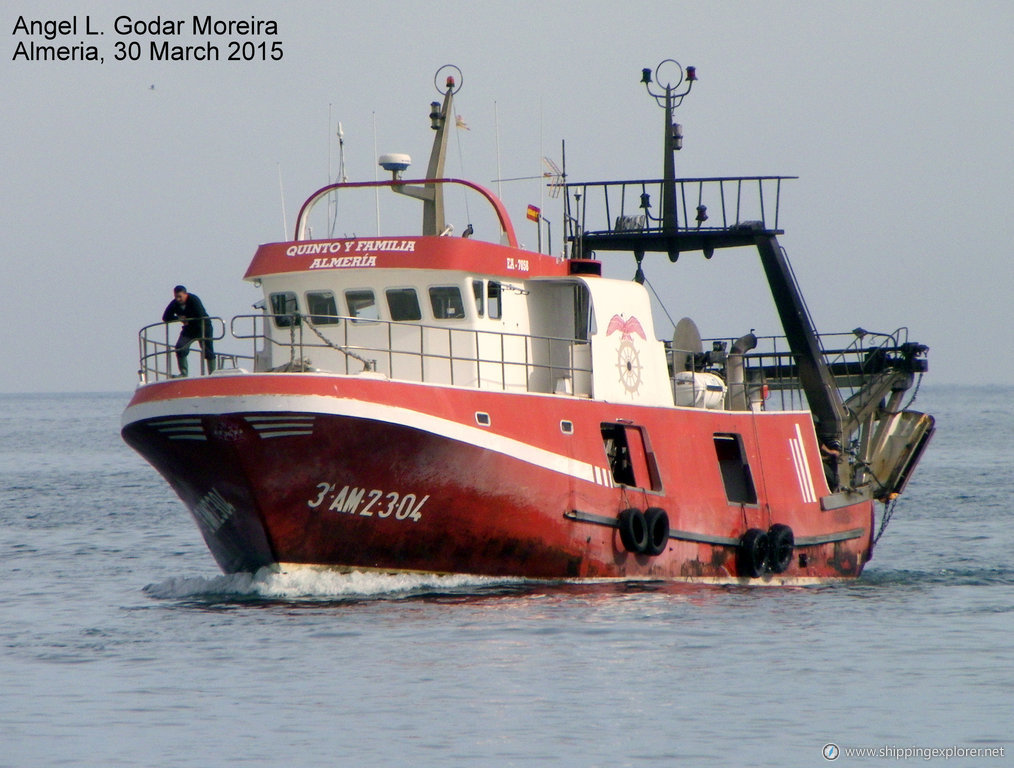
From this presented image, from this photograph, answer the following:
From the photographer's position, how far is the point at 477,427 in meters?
17.6

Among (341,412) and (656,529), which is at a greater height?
(341,412)

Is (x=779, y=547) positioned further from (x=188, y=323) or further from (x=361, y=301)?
(x=188, y=323)

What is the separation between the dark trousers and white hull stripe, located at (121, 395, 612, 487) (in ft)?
2.62

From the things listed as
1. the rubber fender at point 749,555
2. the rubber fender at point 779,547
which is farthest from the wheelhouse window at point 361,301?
the rubber fender at point 779,547

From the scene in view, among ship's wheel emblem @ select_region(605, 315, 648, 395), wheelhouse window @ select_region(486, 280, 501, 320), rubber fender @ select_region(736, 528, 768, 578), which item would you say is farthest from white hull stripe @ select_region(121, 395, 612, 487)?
rubber fender @ select_region(736, 528, 768, 578)

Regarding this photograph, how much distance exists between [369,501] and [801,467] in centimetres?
841

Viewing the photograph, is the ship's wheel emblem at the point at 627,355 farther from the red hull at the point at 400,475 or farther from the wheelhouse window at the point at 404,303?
the wheelhouse window at the point at 404,303

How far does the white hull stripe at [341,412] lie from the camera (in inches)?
653

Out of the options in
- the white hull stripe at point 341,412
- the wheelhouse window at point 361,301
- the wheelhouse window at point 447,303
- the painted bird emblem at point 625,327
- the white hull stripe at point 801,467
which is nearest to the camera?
the white hull stripe at point 341,412

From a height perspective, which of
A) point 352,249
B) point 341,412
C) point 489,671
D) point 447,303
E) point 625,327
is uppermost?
point 352,249

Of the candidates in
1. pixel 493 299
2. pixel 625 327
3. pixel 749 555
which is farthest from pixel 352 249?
pixel 749 555

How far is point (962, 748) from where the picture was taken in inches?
495

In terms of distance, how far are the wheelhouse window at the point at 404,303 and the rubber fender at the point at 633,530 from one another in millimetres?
3614

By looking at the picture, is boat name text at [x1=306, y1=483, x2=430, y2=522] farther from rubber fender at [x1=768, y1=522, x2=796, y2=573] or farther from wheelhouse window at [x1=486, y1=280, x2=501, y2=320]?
rubber fender at [x1=768, y1=522, x2=796, y2=573]
